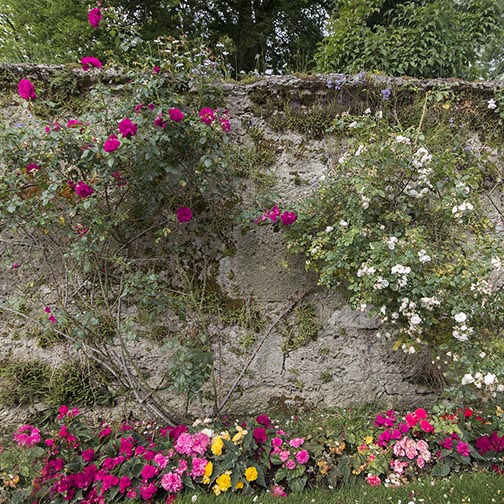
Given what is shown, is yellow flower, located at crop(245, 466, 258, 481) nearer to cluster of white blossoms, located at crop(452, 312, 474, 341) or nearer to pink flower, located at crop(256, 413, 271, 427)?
pink flower, located at crop(256, 413, 271, 427)

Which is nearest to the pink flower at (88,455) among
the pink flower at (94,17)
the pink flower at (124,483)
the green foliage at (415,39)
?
the pink flower at (124,483)

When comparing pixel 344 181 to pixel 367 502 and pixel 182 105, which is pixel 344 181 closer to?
pixel 182 105

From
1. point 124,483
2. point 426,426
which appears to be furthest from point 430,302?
point 124,483

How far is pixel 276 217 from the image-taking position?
2.28m

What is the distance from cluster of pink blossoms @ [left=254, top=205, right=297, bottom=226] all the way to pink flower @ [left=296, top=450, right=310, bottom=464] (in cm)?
134

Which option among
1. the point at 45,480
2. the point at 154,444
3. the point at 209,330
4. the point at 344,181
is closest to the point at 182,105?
the point at 344,181

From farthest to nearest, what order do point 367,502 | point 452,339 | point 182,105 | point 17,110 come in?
point 17,110, point 182,105, point 452,339, point 367,502

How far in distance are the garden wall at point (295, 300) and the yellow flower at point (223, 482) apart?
0.70 m

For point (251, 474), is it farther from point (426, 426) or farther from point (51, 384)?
point (51, 384)

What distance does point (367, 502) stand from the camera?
1.73 metres

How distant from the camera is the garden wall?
99.0 inches

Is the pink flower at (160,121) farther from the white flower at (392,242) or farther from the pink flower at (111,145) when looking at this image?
the white flower at (392,242)

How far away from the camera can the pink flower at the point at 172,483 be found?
5.79 feet

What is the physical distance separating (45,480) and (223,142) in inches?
85.2
